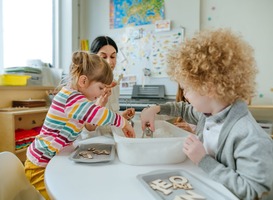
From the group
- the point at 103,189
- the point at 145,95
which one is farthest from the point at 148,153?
the point at 145,95

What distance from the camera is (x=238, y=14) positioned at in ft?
7.77

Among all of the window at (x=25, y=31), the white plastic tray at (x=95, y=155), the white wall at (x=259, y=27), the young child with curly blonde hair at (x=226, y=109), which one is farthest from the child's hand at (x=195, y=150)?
the window at (x=25, y=31)

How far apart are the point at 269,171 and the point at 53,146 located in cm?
68

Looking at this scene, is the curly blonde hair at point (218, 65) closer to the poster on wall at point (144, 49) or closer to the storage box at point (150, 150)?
the storage box at point (150, 150)

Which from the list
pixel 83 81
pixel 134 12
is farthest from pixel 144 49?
pixel 83 81

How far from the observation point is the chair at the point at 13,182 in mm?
719

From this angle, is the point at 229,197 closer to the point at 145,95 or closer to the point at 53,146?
the point at 53,146

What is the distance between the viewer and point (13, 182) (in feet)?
2.54

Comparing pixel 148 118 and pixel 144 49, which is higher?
pixel 144 49

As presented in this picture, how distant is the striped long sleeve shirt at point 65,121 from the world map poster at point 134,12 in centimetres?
206

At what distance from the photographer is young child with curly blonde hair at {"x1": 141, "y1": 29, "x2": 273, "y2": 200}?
0.51m

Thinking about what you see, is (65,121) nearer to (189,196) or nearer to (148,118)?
(148,118)

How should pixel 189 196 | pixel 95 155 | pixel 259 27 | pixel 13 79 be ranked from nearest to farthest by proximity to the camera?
pixel 189 196, pixel 95 155, pixel 13 79, pixel 259 27

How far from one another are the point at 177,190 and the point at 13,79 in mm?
1960
